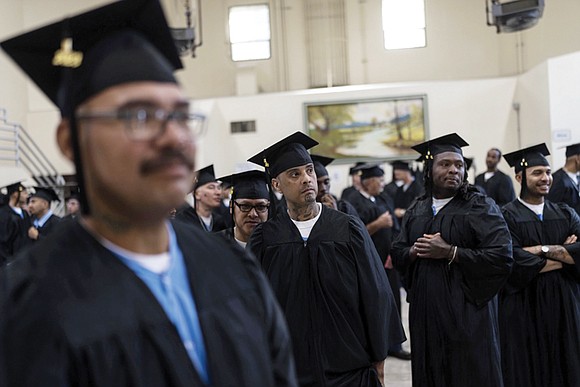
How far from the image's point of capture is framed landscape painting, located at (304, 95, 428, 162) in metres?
16.3

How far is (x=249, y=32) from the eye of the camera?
1811cm

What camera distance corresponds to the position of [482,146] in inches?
635

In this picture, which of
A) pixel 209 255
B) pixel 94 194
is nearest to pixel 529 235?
pixel 209 255

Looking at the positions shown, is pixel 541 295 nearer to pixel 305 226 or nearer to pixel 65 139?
pixel 305 226

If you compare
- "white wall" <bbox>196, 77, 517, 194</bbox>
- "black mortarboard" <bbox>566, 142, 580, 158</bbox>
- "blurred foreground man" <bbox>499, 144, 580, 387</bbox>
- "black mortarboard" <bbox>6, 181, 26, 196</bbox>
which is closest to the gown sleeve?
"blurred foreground man" <bbox>499, 144, 580, 387</bbox>

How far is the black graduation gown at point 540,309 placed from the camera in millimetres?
5586

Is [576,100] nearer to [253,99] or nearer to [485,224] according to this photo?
[253,99]

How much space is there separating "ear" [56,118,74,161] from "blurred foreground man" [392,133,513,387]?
3.83m

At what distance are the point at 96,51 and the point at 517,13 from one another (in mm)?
12449

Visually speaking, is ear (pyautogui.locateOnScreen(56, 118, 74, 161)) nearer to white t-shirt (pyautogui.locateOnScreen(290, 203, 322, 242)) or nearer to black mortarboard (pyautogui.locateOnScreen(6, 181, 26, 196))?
white t-shirt (pyautogui.locateOnScreen(290, 203, 322, 242))

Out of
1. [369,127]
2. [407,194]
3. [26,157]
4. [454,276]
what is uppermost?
[369,127]

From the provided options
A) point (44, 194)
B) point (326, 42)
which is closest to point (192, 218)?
point (44, 194)

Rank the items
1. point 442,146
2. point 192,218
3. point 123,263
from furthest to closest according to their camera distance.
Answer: point 192,218
point 442,146
point 123,263

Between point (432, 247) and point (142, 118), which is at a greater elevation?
point (142, 118)
